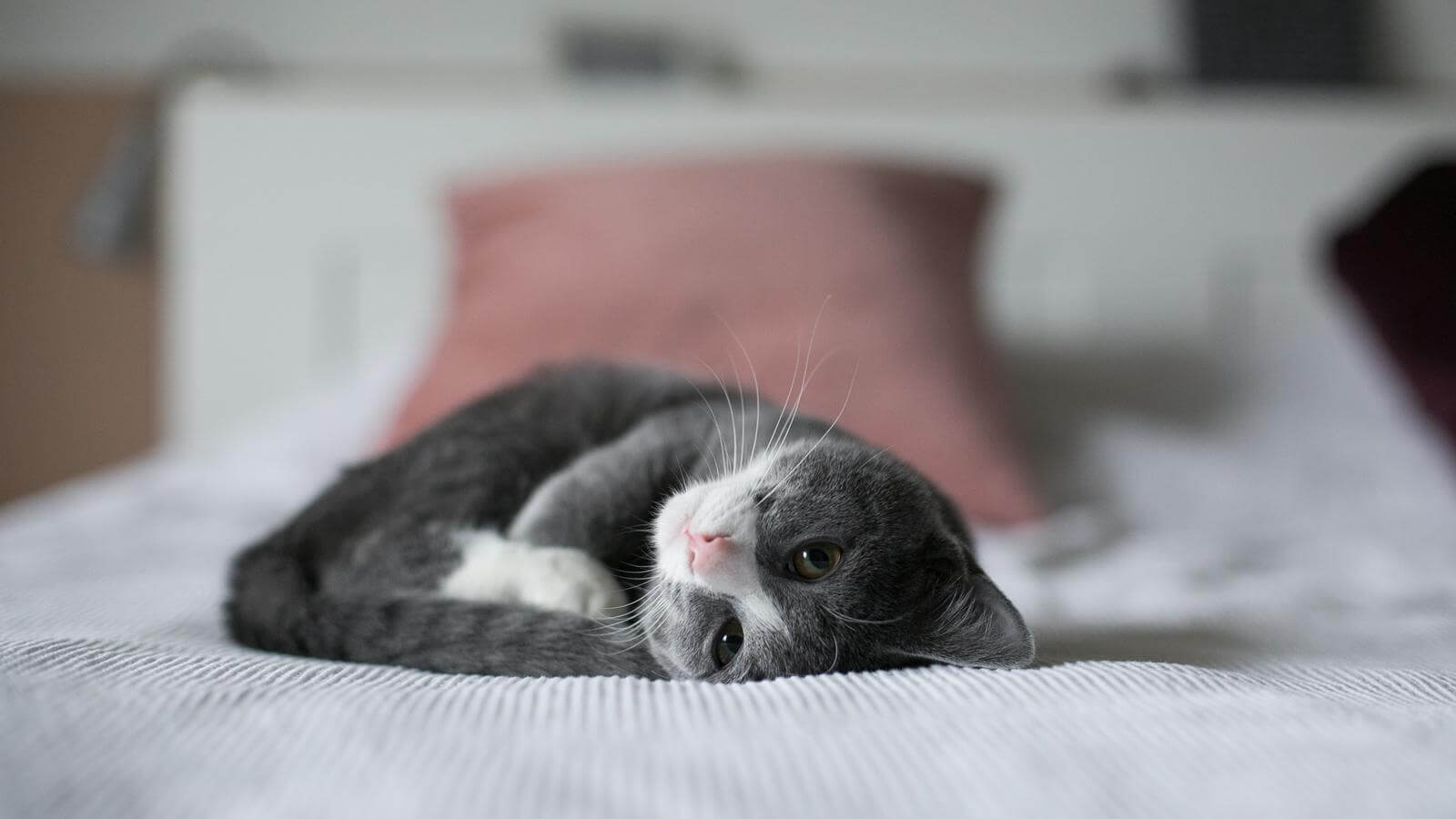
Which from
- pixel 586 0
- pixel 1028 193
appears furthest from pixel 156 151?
pixel 1028 193

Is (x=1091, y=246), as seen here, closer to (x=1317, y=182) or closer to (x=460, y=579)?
(x=1317, y=182)

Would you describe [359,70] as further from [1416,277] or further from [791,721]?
[791,721]

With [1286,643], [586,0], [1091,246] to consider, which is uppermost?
[586,0]

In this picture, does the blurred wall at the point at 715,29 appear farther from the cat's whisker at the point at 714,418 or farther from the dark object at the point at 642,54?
the cat's whisker at the point at 714,418

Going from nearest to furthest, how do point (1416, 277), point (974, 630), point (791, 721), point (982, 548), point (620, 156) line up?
point (791, 721), point (974, 630), point (982, 548), point (1416, 277), point (620, 156)

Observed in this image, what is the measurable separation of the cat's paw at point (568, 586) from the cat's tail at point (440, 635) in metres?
0.03

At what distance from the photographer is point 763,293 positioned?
1.53 meters

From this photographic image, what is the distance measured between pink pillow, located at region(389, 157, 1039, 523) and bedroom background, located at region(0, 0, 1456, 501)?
95 centimetres

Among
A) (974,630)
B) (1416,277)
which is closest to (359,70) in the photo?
(1416,277)

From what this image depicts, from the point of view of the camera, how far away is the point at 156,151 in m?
2.52

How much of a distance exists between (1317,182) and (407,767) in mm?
2519

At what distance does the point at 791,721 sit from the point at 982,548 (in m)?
0.76

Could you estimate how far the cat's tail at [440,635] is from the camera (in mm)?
742

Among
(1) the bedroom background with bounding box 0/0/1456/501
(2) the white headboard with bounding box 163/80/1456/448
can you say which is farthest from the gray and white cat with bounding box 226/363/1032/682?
(1) the bedroom background with bounding box 0/0/1456/501
